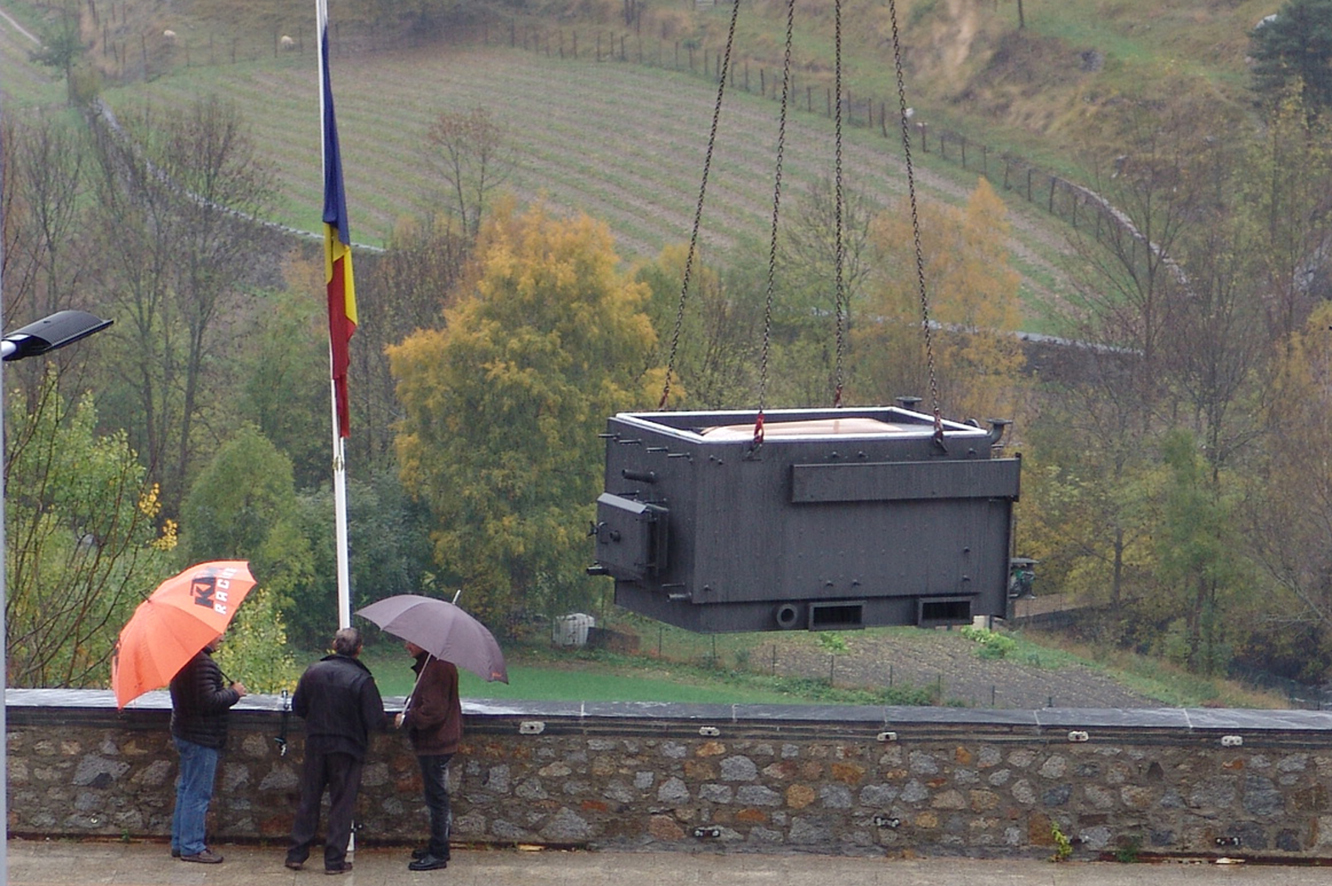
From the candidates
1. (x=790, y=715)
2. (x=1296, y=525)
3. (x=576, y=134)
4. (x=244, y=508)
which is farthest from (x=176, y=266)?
(x=790, y=715)

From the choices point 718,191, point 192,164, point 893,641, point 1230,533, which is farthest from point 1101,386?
point 192,164

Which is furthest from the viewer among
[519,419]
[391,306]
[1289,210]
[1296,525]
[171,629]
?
[1289,210]

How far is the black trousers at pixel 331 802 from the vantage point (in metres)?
7.56

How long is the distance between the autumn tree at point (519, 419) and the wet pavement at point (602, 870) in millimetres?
38515

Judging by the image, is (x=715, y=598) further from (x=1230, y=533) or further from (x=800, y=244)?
(x=800, y=244)

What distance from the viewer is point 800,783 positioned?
7.91m

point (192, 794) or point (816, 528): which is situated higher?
point (816, 528)

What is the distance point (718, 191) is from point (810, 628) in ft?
200

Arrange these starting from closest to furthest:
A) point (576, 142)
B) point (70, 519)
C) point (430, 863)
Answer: point (430, 863), point (70, 519), point (576, 142)

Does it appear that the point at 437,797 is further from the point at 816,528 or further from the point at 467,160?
the point at 467,160

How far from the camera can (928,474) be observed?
5.74 meters

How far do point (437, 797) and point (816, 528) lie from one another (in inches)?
108

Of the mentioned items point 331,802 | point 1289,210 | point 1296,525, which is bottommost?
point 1296,525

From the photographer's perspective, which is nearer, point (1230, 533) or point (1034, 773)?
point (1034, 773)
